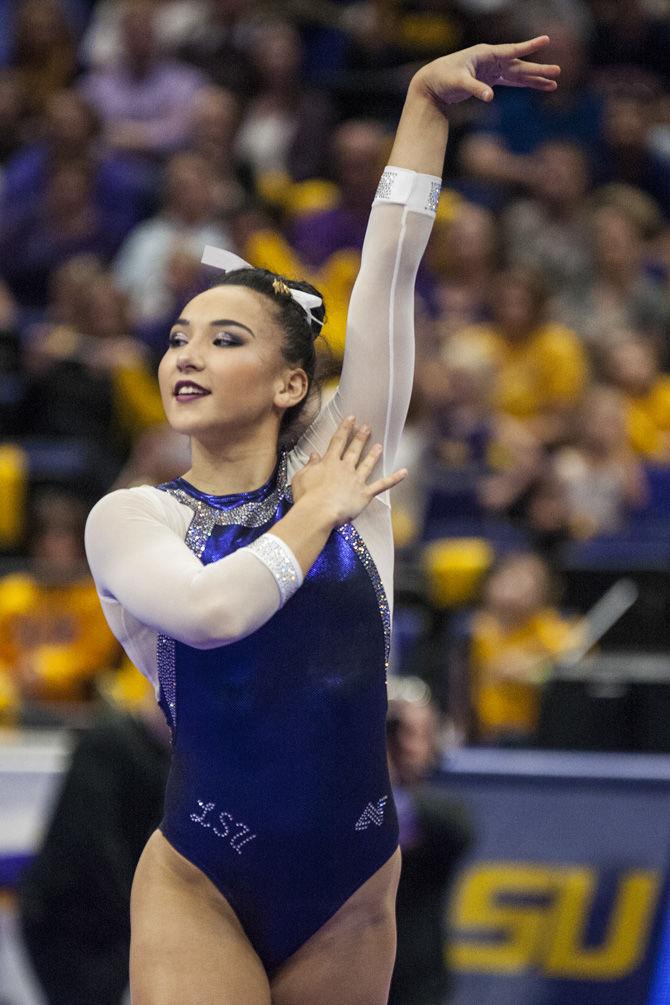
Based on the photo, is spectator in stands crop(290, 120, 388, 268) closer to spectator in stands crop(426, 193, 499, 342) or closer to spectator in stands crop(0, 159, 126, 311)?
spectator in stands crop(426, 193, 499, 342)

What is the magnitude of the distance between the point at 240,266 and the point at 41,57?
6.95 meters

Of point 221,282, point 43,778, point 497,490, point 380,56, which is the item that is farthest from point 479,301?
point 221,282

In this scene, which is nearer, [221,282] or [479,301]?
[221,282]

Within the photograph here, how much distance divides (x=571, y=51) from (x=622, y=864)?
5059mm

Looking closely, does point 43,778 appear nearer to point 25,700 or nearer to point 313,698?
point 25,700

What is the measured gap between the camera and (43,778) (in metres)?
5.06

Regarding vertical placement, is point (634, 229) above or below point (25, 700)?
above

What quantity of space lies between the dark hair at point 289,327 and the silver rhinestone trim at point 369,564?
0.75 ft

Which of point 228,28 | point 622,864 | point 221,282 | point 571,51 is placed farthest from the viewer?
point 228,28

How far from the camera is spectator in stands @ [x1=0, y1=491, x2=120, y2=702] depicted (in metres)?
6.04

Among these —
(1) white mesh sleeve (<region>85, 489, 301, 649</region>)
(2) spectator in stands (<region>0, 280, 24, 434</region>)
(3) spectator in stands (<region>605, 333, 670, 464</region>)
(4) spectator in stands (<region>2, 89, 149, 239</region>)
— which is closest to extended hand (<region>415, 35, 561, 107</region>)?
(1) white mesh sleeve (<region>85, 489, 301, 649</region>)

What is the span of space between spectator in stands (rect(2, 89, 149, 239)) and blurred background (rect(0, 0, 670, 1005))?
0.02 metres

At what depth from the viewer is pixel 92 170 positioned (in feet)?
27.2

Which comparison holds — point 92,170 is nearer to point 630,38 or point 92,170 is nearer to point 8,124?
point 8,124
